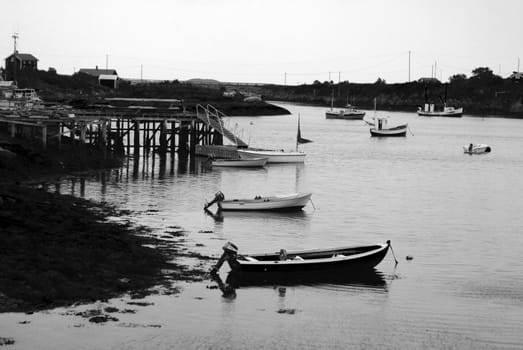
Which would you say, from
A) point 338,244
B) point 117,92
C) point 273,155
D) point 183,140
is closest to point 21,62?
point 117,92

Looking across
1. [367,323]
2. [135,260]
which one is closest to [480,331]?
[367,323]

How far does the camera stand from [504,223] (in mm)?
46688

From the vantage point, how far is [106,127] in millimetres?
71875

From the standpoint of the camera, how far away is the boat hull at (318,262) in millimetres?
29766

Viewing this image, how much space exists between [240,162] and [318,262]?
38540mm

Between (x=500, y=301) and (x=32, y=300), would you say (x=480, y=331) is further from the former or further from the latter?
(x=32, y=300)

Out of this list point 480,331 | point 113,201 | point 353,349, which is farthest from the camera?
point 113,201

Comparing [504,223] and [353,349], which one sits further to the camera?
[504,223]

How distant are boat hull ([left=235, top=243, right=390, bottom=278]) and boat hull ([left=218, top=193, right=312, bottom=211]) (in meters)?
12.6

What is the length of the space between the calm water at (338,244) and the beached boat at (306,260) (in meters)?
0.78

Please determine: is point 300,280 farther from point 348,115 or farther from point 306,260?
point 348,115

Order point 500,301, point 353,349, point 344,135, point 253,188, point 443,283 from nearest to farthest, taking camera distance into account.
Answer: point 353,349
point 500,301
point 443,283
point 253,188
point 344,135

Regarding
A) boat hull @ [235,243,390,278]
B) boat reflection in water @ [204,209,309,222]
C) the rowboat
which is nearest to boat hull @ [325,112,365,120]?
the rowboat

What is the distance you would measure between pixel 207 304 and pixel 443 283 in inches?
357
